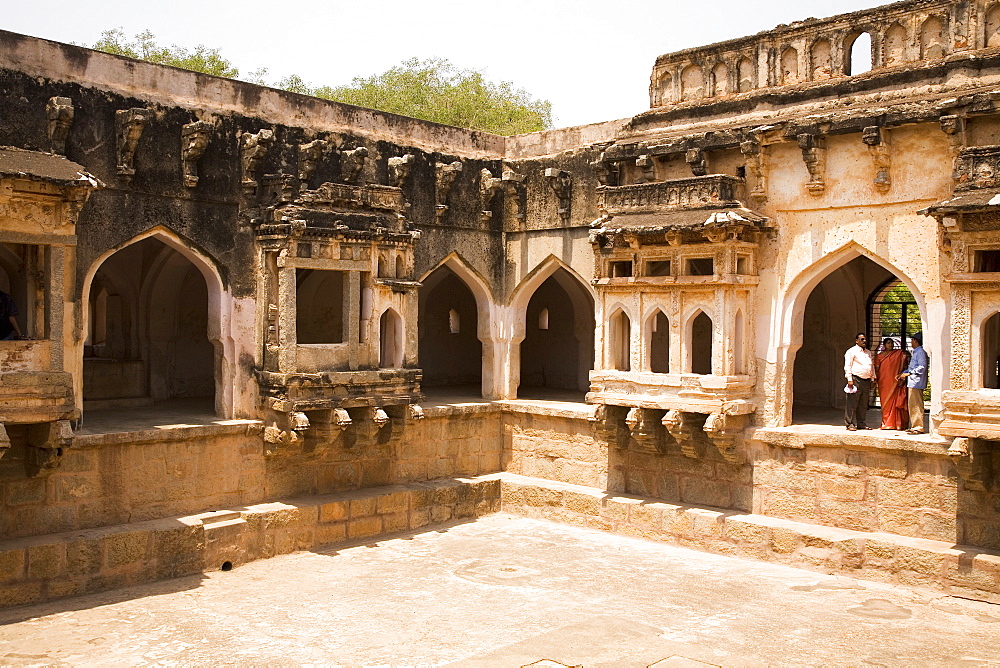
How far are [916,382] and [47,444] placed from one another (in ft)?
26.4

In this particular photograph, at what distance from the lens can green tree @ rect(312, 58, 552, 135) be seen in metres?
27.4

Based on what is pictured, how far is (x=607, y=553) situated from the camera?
35.1 ft

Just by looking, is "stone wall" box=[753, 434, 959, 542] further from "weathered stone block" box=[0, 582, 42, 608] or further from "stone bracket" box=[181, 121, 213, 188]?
"weathered stone block" box=[0, 582, 42, 608]

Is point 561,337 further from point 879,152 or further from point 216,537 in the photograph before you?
point 216,537

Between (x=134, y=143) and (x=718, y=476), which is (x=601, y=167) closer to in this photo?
(x=718, y=476)

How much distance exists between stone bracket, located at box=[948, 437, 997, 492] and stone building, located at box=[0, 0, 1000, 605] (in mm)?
25

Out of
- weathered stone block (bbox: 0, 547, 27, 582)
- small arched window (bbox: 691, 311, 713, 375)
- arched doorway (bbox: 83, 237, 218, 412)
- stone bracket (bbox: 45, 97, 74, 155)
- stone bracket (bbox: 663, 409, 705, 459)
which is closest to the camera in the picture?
weathered stone block (bbox: 0, 547, 27, 582)

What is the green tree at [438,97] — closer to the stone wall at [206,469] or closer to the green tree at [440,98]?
the green tree at [440,98]

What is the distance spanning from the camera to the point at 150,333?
43.3 feet

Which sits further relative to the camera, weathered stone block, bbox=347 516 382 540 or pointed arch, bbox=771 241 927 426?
weathered stone block, bbox=347 516 382 540

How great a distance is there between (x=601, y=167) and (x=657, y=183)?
1.03m

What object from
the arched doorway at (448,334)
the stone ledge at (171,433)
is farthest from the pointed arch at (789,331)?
the arched doorway at (448,334)

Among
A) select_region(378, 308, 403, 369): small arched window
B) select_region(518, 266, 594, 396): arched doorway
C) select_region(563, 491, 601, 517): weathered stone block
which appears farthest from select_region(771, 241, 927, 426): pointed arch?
select_region(518, 266, 594, 396): arched doorway

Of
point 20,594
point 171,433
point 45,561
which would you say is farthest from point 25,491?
point 171,433
